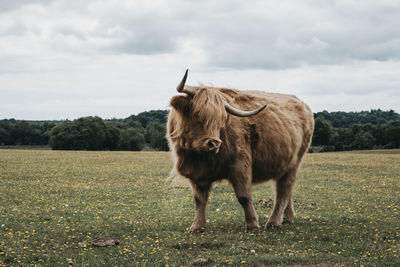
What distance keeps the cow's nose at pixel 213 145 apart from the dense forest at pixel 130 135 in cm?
5561

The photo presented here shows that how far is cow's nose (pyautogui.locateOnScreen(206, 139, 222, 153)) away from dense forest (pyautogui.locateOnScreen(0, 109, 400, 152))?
55.6 m

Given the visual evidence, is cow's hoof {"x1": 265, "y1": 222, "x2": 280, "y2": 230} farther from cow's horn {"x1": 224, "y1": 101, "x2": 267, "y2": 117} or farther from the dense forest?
the dense forest

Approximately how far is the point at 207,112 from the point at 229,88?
1.90m

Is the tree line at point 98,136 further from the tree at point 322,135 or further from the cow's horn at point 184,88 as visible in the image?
the cow's horn at point 184,88

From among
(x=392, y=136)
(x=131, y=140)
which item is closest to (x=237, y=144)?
(x=392, y=136)

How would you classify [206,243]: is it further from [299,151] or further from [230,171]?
[299,151]

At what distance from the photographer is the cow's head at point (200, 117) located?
7.71m

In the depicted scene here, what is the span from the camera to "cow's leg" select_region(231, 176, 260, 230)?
28.2 ft

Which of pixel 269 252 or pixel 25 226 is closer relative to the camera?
pixel 269 252

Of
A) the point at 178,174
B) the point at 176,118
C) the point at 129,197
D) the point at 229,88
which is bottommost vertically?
the point at 129,197

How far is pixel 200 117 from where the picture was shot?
7824 millimetres

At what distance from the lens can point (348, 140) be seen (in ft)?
254

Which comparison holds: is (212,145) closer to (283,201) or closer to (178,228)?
(178,228)

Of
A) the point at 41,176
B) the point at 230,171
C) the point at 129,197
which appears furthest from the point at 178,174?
the point at 41,176
